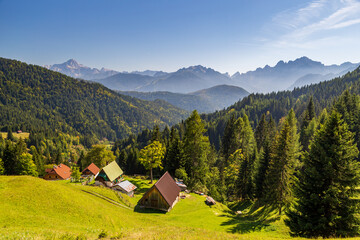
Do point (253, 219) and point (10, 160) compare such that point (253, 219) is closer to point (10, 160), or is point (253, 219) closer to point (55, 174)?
point (10, 160)

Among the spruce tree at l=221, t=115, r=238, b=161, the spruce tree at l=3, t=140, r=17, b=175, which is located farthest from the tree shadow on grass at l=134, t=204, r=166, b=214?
the spruce tree at l=3, t=140, r=17, b=175

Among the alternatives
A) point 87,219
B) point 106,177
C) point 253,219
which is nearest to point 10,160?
point 106,177

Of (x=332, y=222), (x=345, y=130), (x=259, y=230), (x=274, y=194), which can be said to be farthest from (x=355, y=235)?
(x=274, y=194)

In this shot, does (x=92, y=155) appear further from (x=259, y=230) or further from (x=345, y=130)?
(x=345, y=130)

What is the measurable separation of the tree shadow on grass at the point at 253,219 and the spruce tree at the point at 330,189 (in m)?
9.45

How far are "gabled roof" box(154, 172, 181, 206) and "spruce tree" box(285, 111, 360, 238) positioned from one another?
23.0 metres

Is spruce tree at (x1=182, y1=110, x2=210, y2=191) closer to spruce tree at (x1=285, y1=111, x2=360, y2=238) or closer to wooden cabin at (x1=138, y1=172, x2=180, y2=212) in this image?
wooden cabin at (x1=138, y1=172, x2=180, y2=212)

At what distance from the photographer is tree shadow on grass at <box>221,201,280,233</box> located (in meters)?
28.2

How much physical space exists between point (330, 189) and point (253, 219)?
2178cm

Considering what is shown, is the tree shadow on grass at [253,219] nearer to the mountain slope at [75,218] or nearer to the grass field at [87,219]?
the grass field at [87,219]

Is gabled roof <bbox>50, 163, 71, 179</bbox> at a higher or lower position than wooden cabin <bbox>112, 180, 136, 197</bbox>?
lower

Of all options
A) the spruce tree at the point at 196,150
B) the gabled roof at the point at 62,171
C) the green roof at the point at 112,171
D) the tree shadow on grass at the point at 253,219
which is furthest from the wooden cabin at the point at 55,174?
the tree shadow on grass at the point at 253,219

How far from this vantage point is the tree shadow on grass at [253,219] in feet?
92.6

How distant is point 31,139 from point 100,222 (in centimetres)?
21200
